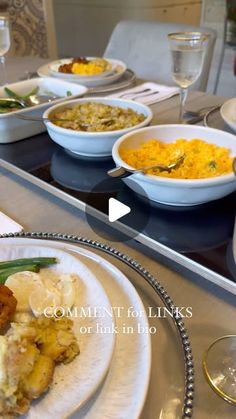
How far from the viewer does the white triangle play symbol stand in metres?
0.61

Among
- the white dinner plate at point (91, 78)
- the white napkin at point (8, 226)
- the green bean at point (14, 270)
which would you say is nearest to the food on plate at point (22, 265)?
the green bean at point (14, 270)

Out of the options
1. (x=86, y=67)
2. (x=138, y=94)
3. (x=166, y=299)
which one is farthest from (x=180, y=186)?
(x=86, y=67)

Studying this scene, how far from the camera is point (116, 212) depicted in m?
0.62

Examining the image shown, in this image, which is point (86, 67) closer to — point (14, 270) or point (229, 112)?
point (229, 112)

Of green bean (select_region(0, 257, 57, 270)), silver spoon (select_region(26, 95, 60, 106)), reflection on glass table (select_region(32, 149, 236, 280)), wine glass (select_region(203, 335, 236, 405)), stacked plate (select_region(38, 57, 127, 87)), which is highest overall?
stacked plate (select_region(38, 57, 127, 87))

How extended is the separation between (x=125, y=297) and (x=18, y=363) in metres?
0.15

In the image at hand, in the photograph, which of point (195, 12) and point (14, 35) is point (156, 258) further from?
point (195, 12)

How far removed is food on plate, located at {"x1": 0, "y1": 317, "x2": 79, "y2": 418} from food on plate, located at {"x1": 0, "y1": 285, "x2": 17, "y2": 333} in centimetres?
3

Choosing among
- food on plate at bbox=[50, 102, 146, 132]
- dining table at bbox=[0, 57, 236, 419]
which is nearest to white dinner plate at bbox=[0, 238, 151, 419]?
dining table at bbox=[0, 57, 236, 419]

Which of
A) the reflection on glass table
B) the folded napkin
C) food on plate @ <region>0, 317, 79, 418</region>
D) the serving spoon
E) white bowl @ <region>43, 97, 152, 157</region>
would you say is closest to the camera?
food on plate @ <region>0, 317, 79, 418</region>

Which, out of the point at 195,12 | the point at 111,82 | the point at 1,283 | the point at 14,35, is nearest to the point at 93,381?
the point at 1,283

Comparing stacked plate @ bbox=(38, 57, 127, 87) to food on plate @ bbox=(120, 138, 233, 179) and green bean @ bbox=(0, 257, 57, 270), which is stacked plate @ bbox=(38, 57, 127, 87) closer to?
food on plate @ bbox=(120, 138, 233, 179)

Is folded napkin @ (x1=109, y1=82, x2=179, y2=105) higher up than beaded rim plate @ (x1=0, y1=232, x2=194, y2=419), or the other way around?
folded napkin @ (x1=109, y1=82, x2=179, y2=105)

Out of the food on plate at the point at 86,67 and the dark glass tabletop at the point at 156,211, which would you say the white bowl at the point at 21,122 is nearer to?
the dark glass tabletop at the point at 156,211
